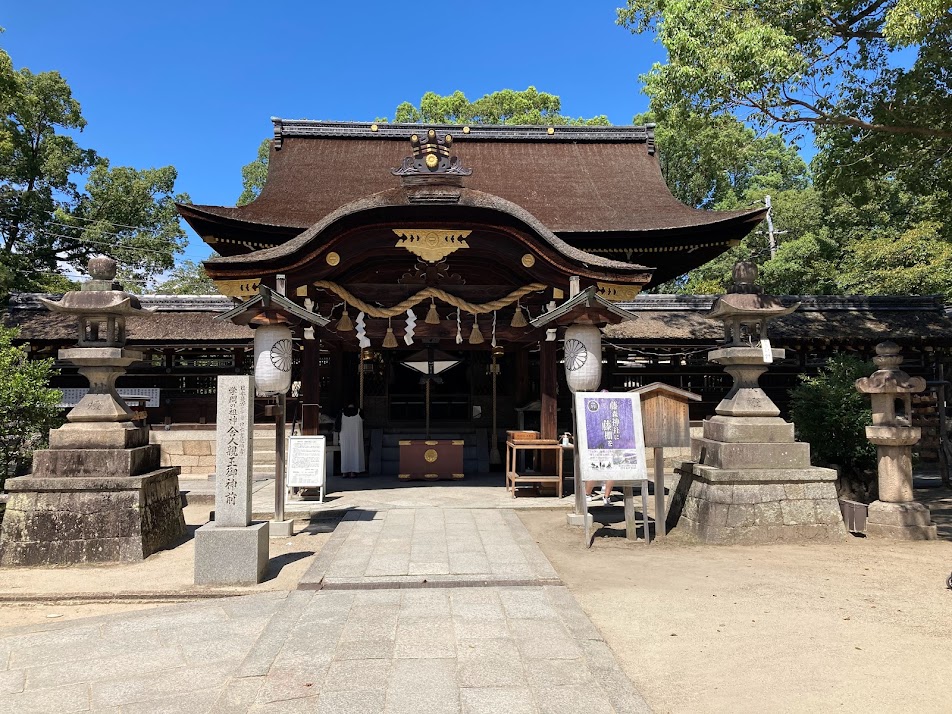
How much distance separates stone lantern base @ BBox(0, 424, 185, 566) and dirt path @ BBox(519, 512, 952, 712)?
15.5 ft

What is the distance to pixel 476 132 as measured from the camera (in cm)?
1659

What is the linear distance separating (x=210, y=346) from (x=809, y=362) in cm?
1479

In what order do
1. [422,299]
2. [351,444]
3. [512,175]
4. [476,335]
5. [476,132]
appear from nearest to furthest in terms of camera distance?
1. [422,299]
2. [476,335]
3. [351,444]
4. [512,175]
5. [476,132]

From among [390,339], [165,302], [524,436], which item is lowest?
[524,436]

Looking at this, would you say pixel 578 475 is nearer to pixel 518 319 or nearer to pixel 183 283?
pixel 518 319

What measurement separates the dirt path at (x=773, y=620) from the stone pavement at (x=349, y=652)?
41cm

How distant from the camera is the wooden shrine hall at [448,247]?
8359mm

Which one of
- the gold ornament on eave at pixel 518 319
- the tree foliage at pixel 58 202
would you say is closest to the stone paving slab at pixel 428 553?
the gold ornament on eave at pixel 518 319

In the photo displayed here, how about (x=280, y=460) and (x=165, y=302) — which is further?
(x=165, y=302)

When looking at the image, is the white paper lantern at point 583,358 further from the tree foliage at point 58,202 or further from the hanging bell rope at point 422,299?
the tree foliage at point 58,202

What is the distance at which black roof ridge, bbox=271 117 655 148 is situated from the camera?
16.3 m

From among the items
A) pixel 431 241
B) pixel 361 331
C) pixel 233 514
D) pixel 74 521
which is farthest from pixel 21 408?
pixel 431 241

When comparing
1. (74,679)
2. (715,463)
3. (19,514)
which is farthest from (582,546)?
(19,514)

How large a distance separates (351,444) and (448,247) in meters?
5.14
